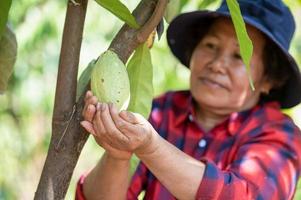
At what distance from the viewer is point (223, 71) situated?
1633mm

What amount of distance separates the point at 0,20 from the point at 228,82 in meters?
0.64

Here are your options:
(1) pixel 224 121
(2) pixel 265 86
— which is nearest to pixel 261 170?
(1) pixel 224 121

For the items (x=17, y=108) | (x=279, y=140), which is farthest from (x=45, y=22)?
(x=279, y=140)

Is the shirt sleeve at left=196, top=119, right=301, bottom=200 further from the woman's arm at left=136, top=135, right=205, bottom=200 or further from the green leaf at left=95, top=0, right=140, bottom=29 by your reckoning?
the green leaf at left=95, top=0, right=140, bottom=29

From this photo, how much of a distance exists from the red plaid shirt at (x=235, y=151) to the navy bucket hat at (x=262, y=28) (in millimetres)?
51

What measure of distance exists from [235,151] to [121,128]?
0.52m

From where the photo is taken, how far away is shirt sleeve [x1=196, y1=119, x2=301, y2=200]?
138 centimetres

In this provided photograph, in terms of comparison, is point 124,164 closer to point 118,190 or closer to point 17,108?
point 118,190

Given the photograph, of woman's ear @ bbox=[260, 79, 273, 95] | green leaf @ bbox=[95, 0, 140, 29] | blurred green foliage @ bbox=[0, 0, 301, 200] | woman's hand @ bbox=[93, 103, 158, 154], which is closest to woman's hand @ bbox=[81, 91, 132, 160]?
woman's hand @ bbox=[93, 103, 158, 154]

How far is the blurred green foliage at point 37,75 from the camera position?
244 cm

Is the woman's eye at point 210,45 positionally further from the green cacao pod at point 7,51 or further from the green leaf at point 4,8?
the green leaf at point 4,8

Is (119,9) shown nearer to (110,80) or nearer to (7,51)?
(110,80)

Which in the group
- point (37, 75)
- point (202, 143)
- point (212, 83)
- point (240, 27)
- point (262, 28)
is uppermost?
point (240, 27)

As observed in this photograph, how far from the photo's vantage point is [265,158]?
1.51 meters
